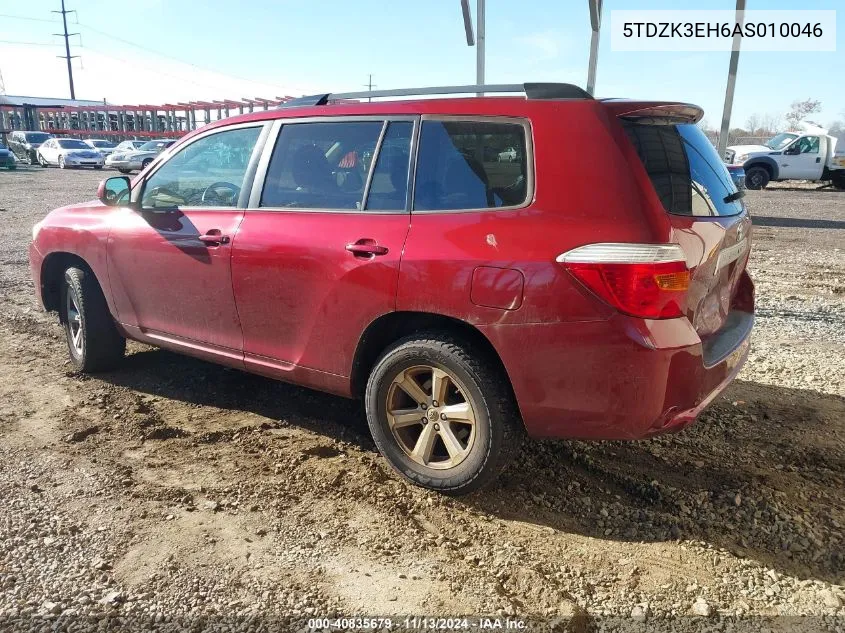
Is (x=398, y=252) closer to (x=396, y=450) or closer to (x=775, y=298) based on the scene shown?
(x=396, y=450)

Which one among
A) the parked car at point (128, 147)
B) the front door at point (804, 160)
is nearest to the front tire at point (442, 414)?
the front door at point (804, 160)

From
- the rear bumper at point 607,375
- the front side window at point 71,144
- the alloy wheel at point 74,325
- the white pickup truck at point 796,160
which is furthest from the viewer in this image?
the front side window at point 71,144

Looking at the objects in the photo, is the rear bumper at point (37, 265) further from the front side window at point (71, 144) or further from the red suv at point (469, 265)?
the front side window at point (71, 144)

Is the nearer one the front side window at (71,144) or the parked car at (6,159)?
the parked car at (6,159)

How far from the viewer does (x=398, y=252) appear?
294cm

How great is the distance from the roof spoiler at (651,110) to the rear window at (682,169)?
3 centimetres

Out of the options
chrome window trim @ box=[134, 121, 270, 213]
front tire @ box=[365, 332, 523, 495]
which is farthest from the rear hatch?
chrome window trim @ box=[134, 121, 270, 213]

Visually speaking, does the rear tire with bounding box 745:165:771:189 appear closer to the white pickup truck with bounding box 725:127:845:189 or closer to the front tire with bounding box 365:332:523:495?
the white pickup truck with bounding box 725:127:845:189

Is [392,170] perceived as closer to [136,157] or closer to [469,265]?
[469,265]

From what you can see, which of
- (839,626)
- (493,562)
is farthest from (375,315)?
(839,626)

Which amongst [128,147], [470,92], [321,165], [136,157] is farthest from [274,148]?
[128,147]

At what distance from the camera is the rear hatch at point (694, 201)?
8.70 feet

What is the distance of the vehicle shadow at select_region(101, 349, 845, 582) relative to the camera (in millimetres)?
2787

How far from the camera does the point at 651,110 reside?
279cm
